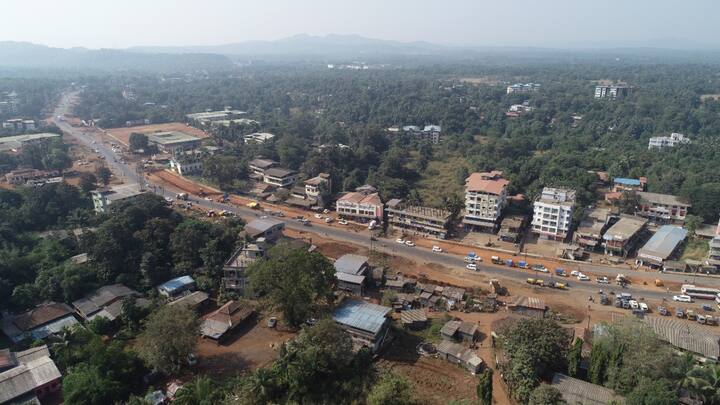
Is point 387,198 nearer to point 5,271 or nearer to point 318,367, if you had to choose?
point 318,367

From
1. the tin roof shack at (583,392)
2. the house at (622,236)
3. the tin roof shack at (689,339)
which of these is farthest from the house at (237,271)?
the house at (622,236)

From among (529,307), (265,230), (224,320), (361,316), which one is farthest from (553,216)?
(224,320)

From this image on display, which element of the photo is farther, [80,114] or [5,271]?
[80,114]

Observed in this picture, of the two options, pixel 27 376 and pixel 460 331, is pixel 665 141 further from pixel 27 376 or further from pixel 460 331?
pixel 27 376

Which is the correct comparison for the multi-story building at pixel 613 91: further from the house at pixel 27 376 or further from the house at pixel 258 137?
the house at pixel 27 376

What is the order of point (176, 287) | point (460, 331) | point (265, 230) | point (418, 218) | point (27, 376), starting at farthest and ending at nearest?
point (418, 218) → point (265, 230) → point (176, 287) → point (460, 331) → point (27, 376)

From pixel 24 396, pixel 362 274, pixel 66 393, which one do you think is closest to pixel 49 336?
pixel 24 396
